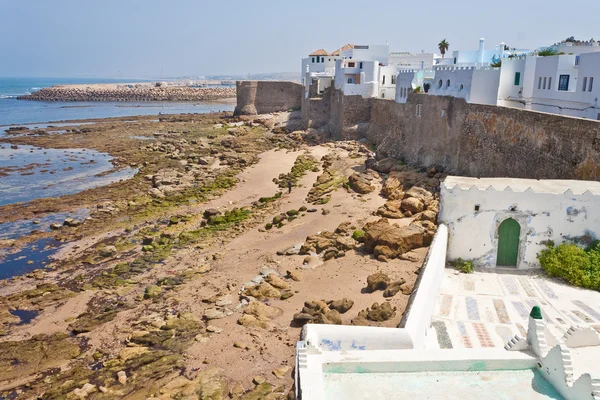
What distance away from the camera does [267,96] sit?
2213 inches

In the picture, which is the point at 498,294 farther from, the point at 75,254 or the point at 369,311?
the point at 75,254

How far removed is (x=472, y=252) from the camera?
1260 cm

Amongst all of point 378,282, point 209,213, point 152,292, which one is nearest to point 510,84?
point 378,282

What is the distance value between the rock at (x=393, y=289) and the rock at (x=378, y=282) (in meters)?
0.25

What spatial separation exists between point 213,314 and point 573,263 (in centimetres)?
908

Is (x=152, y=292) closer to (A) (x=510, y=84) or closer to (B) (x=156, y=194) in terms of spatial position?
(B) (x=156, y=194)

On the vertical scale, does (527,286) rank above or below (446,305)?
above

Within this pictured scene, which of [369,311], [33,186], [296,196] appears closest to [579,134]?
[369,311]

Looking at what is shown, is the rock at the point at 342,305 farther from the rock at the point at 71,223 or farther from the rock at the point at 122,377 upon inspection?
the rock at the point at 71,223

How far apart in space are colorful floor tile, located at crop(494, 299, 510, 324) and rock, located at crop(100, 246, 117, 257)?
13687 millimetres

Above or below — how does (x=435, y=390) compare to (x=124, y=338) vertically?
above

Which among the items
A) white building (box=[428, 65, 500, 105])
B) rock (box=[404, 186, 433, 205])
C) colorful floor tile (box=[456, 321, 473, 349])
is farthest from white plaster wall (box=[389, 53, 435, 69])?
colorful floor tile (box=[456, 321, 473, 349])

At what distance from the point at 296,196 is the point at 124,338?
13526 millimetres

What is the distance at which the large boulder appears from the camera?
14195 mm
